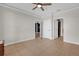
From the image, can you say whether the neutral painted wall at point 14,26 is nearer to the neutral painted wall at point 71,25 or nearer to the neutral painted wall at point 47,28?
the neutral painted wall at point 47,28

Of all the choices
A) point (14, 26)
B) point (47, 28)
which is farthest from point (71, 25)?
point (14, 26)

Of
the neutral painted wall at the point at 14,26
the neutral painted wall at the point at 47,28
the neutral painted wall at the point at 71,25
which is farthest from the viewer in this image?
the neutral painted wall at the point at 47,28

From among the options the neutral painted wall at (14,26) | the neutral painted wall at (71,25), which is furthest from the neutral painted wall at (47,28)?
the neutral painted wall at (71,25)

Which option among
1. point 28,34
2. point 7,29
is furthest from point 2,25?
point 28,34

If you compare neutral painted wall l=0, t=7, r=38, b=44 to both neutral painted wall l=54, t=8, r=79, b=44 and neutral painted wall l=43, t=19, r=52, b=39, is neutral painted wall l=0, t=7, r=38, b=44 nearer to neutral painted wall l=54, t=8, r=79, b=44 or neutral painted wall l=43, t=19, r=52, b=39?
neutral painted wall l=43, t=19, r=52, b=39

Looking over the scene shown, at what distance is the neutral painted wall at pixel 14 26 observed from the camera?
20.2 feet

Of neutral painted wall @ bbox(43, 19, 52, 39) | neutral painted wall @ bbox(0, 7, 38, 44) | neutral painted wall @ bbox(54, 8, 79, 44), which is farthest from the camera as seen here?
neutral painted wall @ bbox(43, 19, 52, 39)

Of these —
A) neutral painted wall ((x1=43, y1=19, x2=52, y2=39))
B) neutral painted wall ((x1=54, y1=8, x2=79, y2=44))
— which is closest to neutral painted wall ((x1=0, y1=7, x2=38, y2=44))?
neutral painted wall ((x1=43, y1=19, x2=52, y2=39))

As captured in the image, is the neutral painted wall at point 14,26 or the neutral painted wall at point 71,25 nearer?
the neutral painted wall at point 14,26

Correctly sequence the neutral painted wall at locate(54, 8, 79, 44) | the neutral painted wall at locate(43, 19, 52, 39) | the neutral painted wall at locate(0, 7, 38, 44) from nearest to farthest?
the neutral painted wall at locate(0, 7, 38, 44) < the neutral painted wall at locate(54, 8, 79, 44) < the neutral painted wall at locate(43, 19, 52, 39)

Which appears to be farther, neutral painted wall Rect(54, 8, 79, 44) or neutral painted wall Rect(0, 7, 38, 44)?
neutral painted wall Rect(54, 8, 79, 44)

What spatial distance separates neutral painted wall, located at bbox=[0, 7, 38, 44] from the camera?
242 inches

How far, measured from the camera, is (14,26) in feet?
22.9

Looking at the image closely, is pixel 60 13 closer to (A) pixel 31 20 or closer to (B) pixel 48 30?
(B) pixel 48 30
